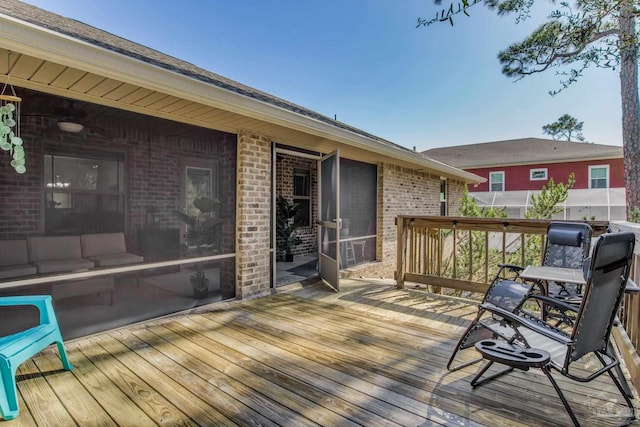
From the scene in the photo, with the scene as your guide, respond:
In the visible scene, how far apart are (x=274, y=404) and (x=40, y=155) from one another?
2.83 meters

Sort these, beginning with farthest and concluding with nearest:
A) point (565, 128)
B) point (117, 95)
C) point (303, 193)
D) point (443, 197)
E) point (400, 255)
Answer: point (565, 128) < point (443, 197) < point (303, 193) < point (400, 255) < point (117, 95)

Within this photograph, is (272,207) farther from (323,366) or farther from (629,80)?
(629,80)

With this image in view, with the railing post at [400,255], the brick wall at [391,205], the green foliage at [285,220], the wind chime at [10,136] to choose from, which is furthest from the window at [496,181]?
the wind chime at [10,136]

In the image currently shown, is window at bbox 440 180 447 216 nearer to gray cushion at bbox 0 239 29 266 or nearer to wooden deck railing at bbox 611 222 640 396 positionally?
wooden deck railing at bbox 611 222 640 396

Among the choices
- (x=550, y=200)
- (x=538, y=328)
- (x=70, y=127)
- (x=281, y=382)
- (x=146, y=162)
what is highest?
(x=70, y=127)

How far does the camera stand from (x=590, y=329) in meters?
2.00

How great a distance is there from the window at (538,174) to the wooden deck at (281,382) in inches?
648

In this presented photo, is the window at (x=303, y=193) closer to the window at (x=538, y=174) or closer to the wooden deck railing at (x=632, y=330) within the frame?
the wooden deck railing at (x=632, y=330)

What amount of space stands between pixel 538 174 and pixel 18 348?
783 inches

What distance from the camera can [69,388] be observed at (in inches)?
90.9

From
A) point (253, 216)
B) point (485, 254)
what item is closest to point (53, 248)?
point (253, 216)

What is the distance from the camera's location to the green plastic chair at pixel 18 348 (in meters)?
1.93

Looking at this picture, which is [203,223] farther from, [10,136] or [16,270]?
[10,136]

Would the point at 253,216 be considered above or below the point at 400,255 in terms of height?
above
